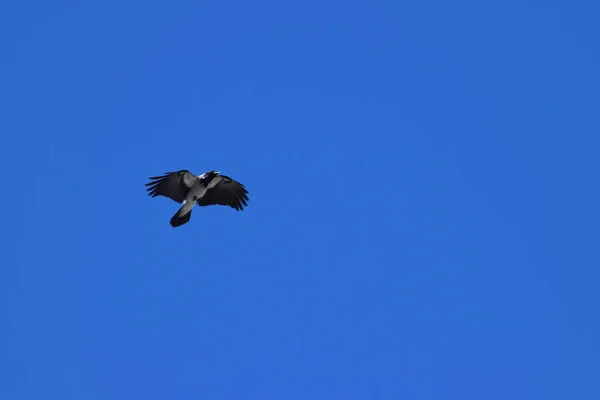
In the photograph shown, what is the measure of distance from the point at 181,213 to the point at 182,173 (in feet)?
5.24

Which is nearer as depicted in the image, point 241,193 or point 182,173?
point 182,173

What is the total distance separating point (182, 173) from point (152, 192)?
4.86 ft

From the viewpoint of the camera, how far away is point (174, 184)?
3516 cm

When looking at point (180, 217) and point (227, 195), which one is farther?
point (227, 195)

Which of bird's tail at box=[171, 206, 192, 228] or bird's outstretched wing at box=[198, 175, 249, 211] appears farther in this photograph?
bird's outstretched wing at box=[198, 175, 249, 211]

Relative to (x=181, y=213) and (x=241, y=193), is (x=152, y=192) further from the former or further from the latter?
(x=241, y=193)

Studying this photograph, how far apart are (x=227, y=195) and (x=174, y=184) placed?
2.90 meters

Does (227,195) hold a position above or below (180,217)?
above

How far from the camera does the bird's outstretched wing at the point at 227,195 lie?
122ft

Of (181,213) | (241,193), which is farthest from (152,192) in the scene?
(241,193)

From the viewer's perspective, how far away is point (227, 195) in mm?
37250

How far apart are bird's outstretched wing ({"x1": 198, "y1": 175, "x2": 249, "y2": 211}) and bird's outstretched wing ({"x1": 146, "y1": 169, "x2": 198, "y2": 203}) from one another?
1823 mm

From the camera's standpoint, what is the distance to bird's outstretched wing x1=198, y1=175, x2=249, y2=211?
122ft

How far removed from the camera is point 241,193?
37188mm
